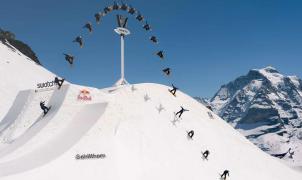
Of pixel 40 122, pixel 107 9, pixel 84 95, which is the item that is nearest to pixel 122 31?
pixel 107 9

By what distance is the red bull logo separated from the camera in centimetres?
3888

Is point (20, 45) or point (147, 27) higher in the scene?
point (20, 45)

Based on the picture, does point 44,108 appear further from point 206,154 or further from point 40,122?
point 206,154

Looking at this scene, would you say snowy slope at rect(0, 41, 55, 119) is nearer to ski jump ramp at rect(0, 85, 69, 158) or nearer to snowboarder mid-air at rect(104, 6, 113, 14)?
ski jump ramp at rect(0, 85, 69, 158)

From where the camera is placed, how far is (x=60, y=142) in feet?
109

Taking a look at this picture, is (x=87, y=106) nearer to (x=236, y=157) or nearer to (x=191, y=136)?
(x=191, y=136)

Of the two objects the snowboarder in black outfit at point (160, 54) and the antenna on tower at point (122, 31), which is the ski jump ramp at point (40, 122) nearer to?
the antenna on tower at point (122, 31)

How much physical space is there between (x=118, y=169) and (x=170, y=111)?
13771 millimetres

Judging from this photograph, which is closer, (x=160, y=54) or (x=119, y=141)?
(x=119, y=141)

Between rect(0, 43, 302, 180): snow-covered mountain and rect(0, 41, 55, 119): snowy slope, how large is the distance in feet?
77.6

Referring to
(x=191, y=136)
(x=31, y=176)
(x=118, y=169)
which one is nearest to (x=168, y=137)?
(x=191, y=136)

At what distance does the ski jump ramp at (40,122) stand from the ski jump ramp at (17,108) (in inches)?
12.4

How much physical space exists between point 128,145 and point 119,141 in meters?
0.97

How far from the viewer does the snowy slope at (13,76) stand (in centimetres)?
6846
